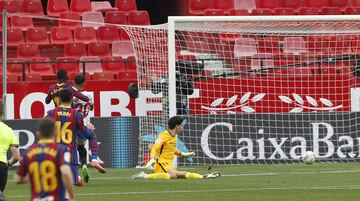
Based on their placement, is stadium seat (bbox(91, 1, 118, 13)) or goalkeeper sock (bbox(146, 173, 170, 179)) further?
stadium seat (bbox(91, 1, 118, 13))

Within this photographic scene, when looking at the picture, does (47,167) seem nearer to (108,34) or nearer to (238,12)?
(108,34)

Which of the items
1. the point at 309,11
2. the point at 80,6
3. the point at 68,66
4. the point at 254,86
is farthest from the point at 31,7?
the point at 254,86

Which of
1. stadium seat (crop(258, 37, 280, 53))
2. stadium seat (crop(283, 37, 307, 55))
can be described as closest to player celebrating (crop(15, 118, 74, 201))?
stadium seat (crop(258, 37, 280, 53))

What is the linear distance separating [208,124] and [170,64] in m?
1.84

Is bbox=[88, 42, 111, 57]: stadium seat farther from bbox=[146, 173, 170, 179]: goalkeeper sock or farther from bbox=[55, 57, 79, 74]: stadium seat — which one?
bbox=[146, 173, 170, 179]: goalkeeper sock

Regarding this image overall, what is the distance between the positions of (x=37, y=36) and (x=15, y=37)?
59 cm

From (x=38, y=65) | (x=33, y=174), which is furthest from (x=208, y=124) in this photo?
(x=33, y=174)

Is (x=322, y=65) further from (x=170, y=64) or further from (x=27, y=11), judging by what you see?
(x=27, y=11)

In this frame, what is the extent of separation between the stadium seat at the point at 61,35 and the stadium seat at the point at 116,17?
1266mm

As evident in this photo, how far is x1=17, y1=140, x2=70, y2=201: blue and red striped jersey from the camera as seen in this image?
10.9m

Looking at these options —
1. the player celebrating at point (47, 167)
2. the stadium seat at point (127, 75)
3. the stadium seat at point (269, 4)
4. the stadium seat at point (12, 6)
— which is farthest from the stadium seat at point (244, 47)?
the player celebrating at point (47, 167)

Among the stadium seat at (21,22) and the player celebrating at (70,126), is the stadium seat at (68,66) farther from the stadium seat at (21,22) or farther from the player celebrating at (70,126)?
the player celebrating at (70,126)

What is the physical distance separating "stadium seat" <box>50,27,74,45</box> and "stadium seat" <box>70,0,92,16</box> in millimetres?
1458

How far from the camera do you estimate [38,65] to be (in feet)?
96.8
